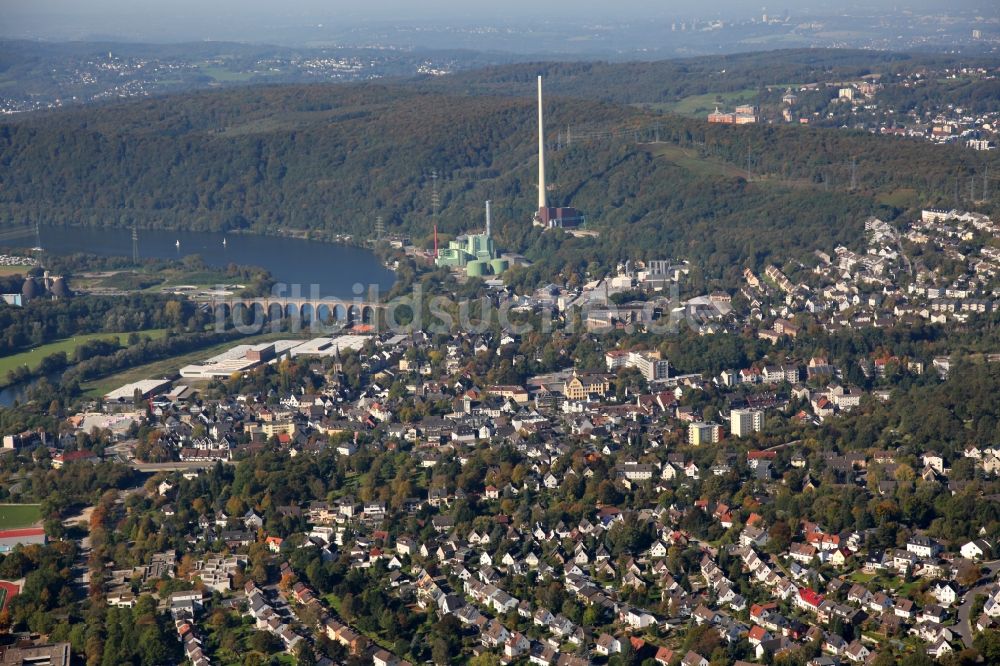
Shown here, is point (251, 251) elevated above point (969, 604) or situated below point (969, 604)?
below

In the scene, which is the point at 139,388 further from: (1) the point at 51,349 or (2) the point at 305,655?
(2) the point at 305,655

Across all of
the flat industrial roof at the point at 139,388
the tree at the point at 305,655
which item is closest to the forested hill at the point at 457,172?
the flat industrial roof at the point at 139,388

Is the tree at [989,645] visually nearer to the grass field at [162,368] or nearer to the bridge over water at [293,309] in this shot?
the grass field at [162,368]

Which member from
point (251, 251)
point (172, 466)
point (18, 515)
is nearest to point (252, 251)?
point (251, 251)

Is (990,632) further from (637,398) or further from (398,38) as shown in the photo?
(398,38)

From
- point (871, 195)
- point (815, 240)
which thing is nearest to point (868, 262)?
point (815, 240)

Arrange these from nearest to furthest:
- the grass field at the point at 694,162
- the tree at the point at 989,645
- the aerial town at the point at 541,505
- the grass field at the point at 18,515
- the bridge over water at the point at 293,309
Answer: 1. the tree at the point at 989,645
2. the aerial town at the point at 541,505
3. the grass field at the point at 18,515
4. the bridge over water at the point at 293,309
5. the grass field at the point at 694,162
